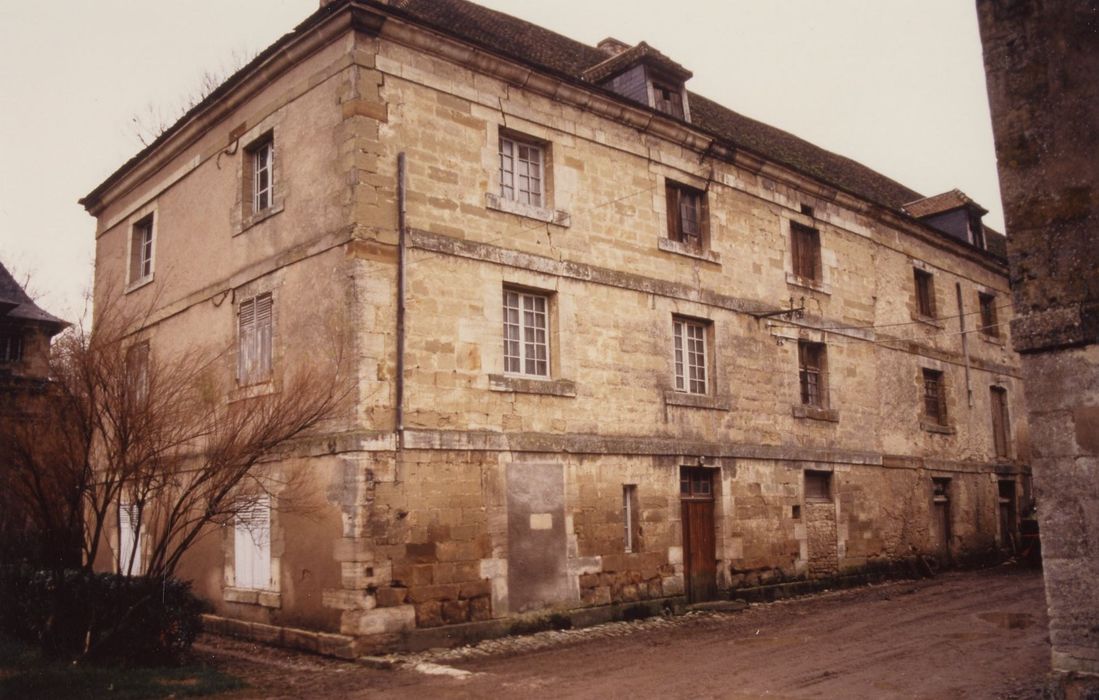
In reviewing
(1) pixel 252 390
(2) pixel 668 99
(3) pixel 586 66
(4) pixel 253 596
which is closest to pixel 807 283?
(2) pixel 668 99

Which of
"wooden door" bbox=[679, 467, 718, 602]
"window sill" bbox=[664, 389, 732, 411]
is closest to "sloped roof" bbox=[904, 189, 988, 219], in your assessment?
"window sill" bbox=[664, 389, 732, 411]

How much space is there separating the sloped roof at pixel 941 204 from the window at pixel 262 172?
1546 cm

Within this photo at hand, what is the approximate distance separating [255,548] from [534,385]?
13.5 feet

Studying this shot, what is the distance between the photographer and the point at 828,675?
28.7 feet

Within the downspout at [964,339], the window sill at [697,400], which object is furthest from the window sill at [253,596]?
the downspout at [964,339]

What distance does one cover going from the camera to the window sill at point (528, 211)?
40.2ft

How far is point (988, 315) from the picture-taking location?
74.1 feet

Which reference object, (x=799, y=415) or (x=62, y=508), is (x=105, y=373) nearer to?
(x=62, y=508)

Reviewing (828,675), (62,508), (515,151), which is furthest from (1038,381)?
(62,508)

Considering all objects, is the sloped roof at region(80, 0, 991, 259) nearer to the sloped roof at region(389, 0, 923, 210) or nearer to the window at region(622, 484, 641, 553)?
the sloped roof at region(389, 0, 923, 210)

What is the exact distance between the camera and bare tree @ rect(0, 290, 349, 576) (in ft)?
30.3

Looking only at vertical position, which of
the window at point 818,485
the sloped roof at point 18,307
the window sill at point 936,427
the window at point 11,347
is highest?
the sloped roof at point 18,307

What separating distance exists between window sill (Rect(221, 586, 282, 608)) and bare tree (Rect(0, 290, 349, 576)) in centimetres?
134

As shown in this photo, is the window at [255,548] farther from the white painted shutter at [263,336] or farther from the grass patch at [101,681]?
the grass patch at [101,681]
